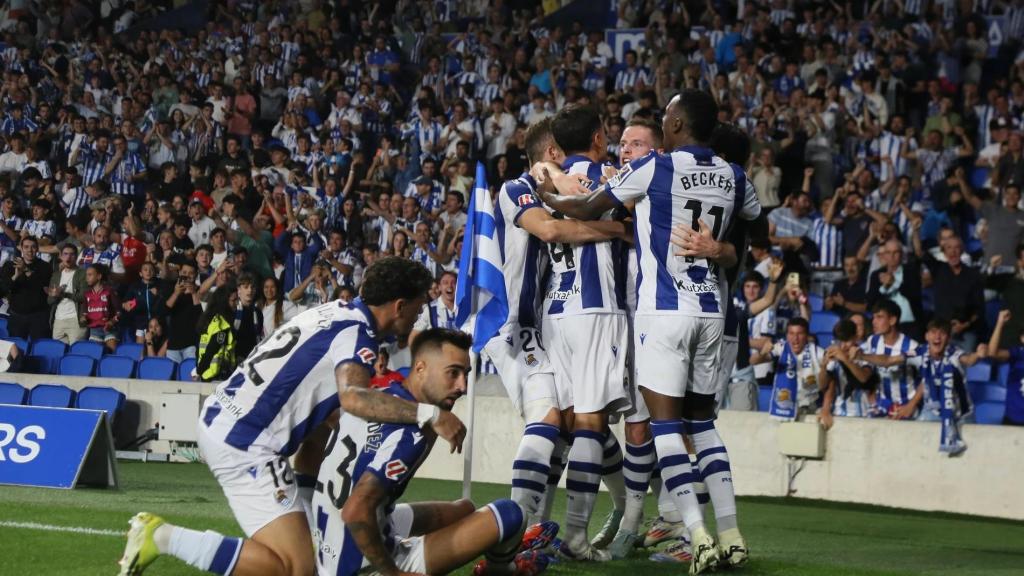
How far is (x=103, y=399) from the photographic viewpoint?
1523 centimetres

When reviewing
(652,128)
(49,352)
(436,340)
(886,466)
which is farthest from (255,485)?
(49,352)

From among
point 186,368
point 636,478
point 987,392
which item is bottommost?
point 186,368

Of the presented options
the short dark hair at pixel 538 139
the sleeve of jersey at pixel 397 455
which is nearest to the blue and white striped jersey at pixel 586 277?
the short dark hair at pixel 538 139

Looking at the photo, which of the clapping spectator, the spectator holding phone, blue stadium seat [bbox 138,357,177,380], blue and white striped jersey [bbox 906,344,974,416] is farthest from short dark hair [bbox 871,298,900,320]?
the spectator holding phone

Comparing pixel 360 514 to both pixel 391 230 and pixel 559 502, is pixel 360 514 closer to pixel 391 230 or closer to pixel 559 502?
pixel 559 502

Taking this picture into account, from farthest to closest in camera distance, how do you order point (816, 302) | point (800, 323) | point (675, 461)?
point (816, 302)
point (800, 323)
point (675, 461)

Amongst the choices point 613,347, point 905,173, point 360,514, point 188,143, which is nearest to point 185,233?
point 188,143

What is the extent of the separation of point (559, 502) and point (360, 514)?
5613 mm

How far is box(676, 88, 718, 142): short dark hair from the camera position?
7023mm

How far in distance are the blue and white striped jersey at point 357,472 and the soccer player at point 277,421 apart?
118mm

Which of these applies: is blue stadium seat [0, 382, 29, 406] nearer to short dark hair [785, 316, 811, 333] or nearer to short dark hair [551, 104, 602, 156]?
short dark hair [785, 316, 811, 333]

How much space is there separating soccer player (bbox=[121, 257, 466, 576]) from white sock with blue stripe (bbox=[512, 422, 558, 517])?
136 cm

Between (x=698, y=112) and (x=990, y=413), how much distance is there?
6.67m

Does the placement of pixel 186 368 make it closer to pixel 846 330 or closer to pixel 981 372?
pixel 846 330
